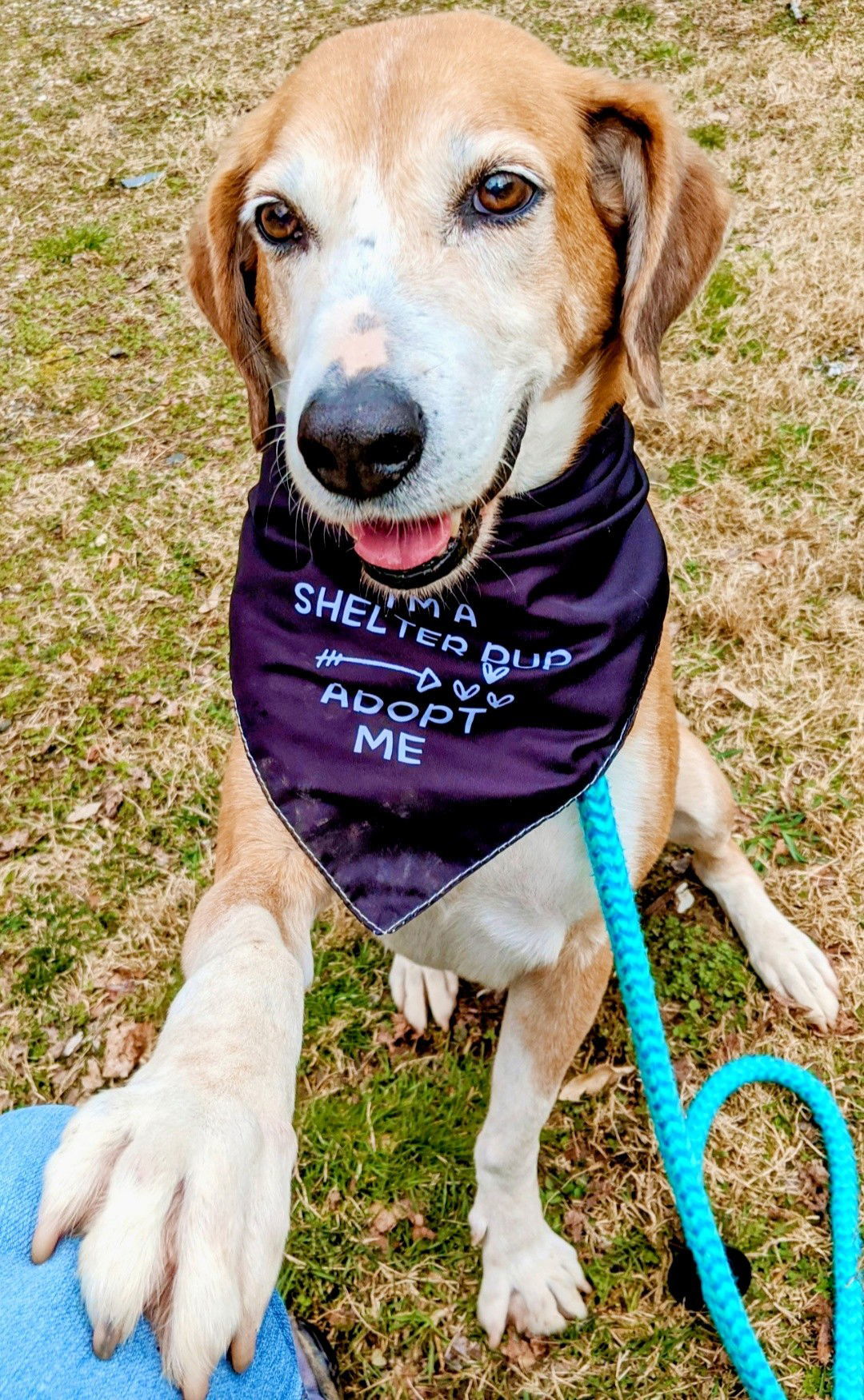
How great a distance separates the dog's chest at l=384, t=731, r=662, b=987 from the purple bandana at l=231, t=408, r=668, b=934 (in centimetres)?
A: 12

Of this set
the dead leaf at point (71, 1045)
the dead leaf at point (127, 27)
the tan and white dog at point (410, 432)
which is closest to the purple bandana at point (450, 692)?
the tan and white dog at point (410, 432)

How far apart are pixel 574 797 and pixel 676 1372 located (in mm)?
1548

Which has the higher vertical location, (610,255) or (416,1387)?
(610,255)

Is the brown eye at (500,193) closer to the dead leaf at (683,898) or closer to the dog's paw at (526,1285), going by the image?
the dead leaf at (683,898)

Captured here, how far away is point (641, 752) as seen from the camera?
91.0 inches

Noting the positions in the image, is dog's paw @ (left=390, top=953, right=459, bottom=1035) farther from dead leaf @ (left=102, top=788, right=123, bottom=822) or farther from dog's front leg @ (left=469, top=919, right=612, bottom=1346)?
dead leaf @ (left=102, top=788, right=123, bottom=822)

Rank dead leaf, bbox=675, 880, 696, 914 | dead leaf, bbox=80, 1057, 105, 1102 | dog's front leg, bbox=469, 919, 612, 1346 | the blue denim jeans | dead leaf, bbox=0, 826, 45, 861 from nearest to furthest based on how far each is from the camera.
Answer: the blue denim jeans, dog's front leg, bbox=469, 919, 612, 1346, dead leaf, bbox=80, 1057, 105, 1102, dead leaf, bbox=675, 880, 696, 914, dead leaf, bbox=0, 826, 45, 861

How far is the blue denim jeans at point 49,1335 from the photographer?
1.26m

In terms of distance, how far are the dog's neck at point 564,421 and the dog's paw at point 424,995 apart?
1.56m

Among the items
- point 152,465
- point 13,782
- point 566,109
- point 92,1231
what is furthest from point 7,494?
point 92,1231

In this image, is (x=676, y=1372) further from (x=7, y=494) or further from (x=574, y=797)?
(x=7, y=494)

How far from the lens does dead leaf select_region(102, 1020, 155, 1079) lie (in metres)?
3.02

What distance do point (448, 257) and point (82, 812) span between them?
99.3 inches

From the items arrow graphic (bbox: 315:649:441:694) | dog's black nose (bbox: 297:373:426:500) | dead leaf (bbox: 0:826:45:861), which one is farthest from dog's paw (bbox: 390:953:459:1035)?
dog's black nose (bbox: 297:373:426:500)
